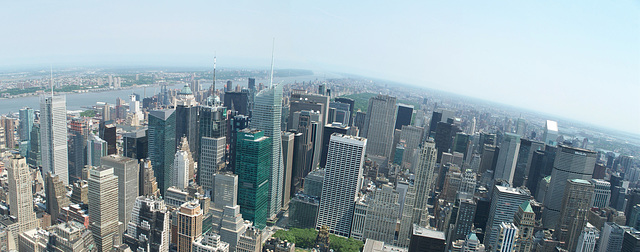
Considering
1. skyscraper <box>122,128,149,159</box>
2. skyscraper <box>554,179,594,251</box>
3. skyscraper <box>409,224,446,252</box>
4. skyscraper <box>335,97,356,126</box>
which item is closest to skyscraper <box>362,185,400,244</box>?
skyscraper <box>409,224,446,252</box>

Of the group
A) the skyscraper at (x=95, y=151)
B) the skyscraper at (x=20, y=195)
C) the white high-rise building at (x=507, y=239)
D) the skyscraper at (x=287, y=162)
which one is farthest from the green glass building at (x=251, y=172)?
the white high-rise building at (x=507, y=239)

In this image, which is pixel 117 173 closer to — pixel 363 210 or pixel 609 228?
pixel 363 210

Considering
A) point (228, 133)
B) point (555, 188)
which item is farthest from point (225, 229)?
point (555, 188)

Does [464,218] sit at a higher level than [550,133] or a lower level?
lower

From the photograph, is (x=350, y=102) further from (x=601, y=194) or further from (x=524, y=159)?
(x=601, y=194)

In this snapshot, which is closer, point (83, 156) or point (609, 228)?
point (609, 228)

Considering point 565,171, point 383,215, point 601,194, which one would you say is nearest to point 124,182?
point 383,215
